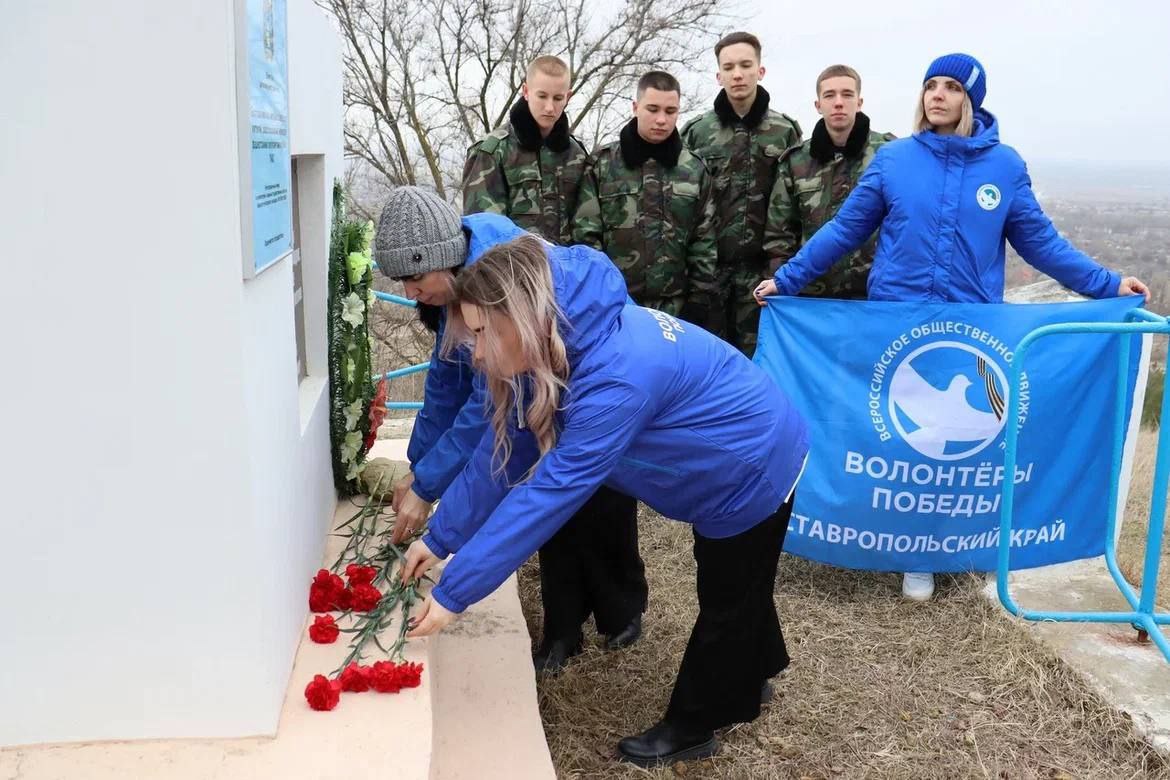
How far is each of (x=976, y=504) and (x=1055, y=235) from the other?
115 centimetres

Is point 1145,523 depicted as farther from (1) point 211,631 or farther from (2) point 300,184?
(1) point 211,631

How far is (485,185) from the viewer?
5.16m

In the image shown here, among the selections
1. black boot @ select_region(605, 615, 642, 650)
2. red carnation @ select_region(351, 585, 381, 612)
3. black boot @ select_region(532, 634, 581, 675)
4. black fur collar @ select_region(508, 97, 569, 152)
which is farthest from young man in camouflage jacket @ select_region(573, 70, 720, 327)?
red carnation @ select_region(351, 585, 381, 612)

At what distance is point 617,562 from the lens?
13.2 ft

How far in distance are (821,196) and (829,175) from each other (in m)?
0.11

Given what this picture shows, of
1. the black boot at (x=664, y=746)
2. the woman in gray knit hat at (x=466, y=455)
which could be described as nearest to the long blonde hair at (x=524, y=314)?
the woman in gray knit hat at (x=466, y=455)

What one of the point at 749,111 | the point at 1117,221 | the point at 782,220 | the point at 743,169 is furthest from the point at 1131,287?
the point at 1117,221

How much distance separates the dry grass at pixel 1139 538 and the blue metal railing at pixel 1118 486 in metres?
0.47

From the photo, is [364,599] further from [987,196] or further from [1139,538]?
[1139,538]

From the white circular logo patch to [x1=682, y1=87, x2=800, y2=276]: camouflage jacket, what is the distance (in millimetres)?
1238

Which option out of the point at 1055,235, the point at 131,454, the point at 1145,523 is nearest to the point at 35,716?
the point at 131,454

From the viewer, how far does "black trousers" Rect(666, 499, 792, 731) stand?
3.19m

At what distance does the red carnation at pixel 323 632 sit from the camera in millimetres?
2939

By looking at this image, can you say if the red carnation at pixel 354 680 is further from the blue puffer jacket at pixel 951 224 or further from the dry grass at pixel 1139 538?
the dry grass at pixel 1139 538
